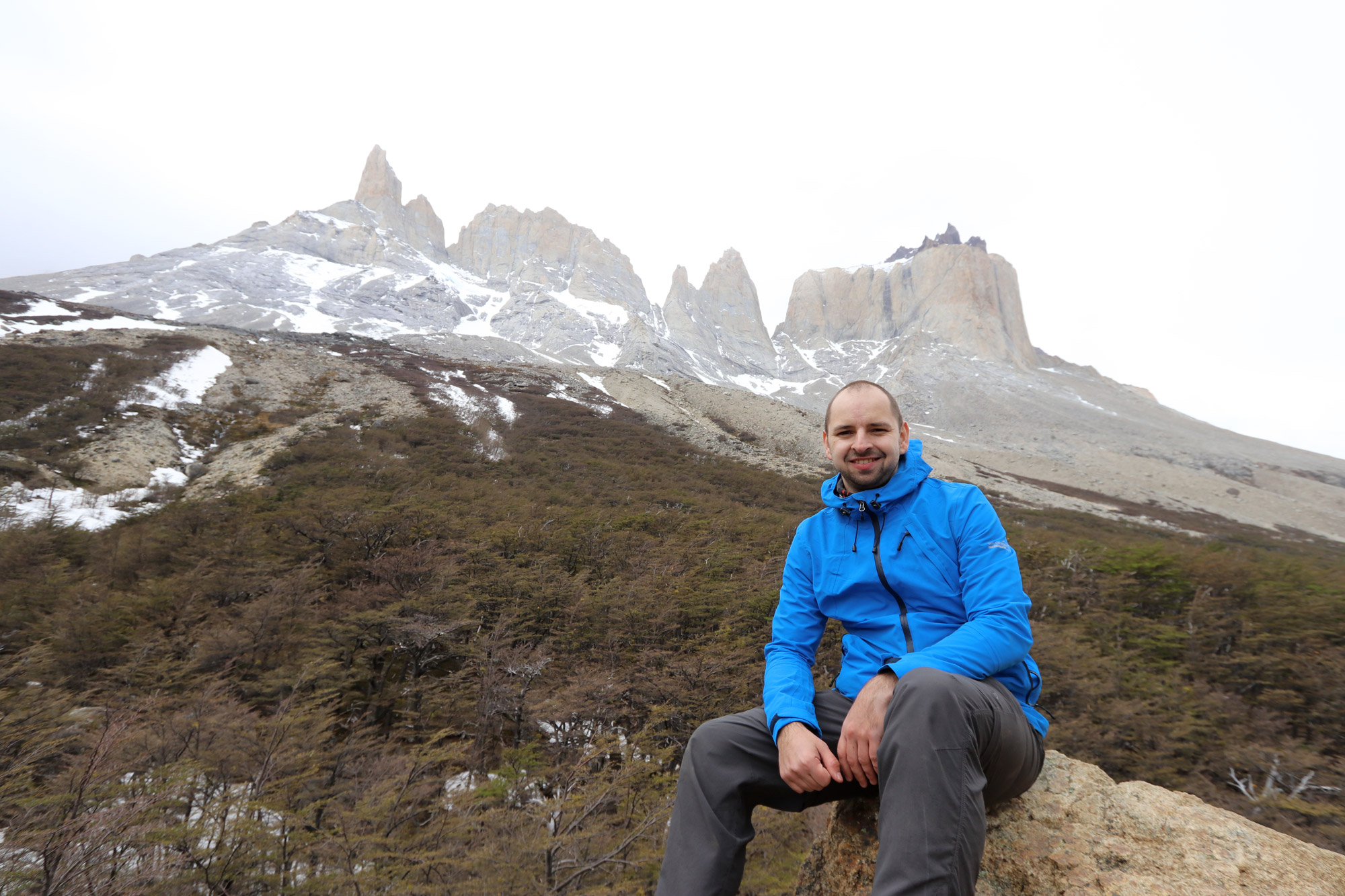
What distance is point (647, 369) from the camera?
70312mm

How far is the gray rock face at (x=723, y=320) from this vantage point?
101m

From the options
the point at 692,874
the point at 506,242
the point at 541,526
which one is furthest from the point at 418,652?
the point at 506,242

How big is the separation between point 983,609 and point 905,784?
65 centimetres

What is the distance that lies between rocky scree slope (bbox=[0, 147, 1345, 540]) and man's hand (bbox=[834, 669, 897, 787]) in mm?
22991

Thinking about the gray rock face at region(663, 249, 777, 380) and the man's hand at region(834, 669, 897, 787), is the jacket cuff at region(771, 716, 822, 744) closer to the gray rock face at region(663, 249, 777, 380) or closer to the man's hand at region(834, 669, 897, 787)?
the man's hand at region(834, 669, 897, 787)

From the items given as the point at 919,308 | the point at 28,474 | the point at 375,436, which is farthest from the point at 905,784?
the point at 919,308

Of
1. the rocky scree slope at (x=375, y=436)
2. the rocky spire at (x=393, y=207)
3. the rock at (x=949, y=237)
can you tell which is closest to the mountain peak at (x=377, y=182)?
the rocky spire at (x=393, y=207)

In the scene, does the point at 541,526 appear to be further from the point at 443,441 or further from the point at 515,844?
the point at 443,441

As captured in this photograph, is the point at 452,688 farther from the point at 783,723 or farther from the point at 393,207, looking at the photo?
the point at 393,207

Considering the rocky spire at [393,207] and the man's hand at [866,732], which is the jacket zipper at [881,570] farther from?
the rocky spire at [393,207]

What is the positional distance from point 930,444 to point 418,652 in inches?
1665

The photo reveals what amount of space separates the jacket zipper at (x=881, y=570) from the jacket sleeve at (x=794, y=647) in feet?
0.90

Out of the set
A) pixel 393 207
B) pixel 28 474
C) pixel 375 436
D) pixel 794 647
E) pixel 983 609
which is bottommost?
pixel 28 474

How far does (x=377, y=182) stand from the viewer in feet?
391
